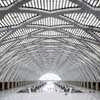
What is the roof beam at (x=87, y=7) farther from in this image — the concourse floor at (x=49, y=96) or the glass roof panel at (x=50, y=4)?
the concourse floor at (x=49, y=96)

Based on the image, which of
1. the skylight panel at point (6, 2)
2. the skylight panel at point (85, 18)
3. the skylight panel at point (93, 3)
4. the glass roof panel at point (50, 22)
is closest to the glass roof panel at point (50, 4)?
the skylight panel at point (6, 2)

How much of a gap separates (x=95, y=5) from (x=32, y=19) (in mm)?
8657

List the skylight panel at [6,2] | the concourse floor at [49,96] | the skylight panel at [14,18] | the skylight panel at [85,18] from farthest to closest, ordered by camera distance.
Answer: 1. the skylight panel at [85,18]
2. the concourse floor at [49,96]
3. the skylight panel at [14,18]
4. the skylight panel at [6,2]

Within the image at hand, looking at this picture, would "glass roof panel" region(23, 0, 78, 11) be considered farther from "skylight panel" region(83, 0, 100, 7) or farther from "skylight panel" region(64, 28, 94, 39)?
"skylight panel" region(64, 28, 94, 39)

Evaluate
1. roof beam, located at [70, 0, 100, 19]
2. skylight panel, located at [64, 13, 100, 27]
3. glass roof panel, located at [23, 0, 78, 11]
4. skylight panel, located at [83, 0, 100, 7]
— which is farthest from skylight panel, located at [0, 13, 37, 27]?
skylight panel, located at [83, 0, 100, 7]

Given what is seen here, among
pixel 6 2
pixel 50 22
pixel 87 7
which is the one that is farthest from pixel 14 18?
pixel 87 7

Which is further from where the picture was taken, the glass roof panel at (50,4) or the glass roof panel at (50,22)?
the glass roof panel at (50,22)

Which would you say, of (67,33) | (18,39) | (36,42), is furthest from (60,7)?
(36,42)

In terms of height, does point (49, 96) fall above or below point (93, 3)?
below

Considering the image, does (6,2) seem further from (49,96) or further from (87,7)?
(49,96)

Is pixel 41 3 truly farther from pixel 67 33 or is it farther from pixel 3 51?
pixel 3 51

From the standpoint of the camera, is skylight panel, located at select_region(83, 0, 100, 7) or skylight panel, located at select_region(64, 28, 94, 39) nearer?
skylight panel, located at select_region(83, 0, 100, 7)

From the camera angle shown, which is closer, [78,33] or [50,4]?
[50,4]

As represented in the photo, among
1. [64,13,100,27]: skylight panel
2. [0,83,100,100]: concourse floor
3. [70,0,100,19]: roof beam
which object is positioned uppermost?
[64,13,100,27]: skylight panel
